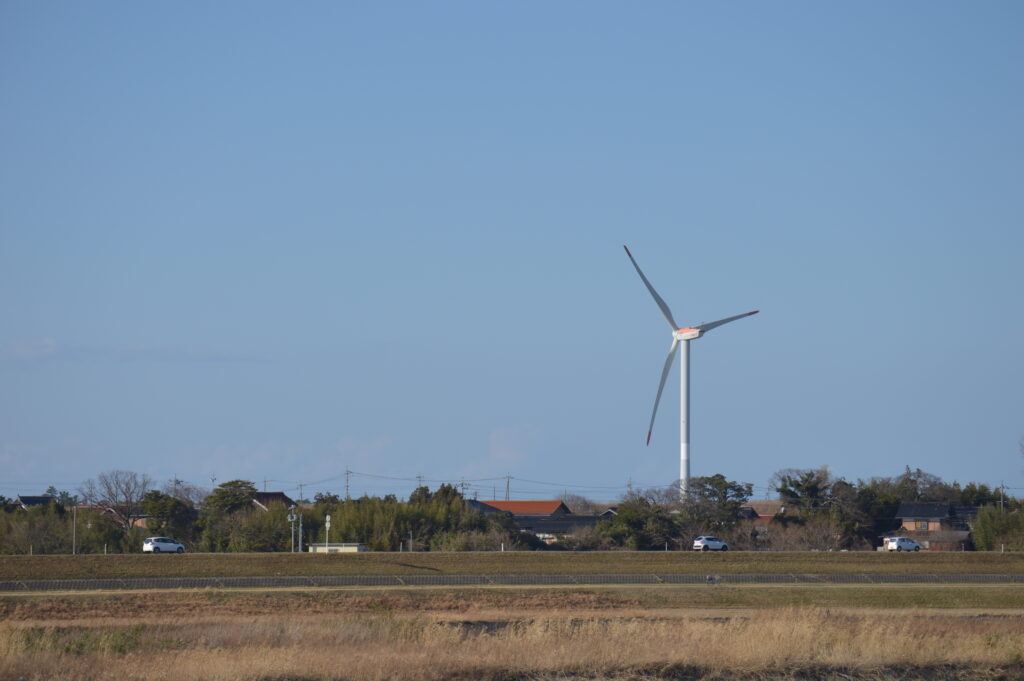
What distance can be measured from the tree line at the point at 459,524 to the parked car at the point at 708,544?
2920 mm

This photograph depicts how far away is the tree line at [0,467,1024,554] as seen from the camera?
76.1 metres

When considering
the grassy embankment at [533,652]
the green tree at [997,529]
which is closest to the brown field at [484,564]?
the green tree at [997,529]

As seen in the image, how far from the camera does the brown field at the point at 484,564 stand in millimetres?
53250

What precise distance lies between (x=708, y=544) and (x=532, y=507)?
44281mm

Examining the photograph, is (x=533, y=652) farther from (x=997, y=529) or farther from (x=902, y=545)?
(x=997, y=529)

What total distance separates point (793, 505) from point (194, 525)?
151ft

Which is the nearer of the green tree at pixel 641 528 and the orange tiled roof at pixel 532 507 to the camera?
the green tree at pixel 641 528

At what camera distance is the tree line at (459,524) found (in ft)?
250

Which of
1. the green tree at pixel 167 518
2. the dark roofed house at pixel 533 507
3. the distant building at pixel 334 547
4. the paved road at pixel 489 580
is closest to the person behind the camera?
the paved road at pixel 489 580

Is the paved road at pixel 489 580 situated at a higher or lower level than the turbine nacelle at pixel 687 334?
lower

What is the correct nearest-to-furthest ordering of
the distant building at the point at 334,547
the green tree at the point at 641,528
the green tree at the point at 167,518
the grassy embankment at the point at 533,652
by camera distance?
the grassy embankment at the point at 533,652 → the distant building at the point at 334,547 → the green tree at the point at 641,528 → the green tree at the point at 167,518

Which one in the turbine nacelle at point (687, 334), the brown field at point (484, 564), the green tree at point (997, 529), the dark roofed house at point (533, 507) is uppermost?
the turbine nacelle at point (687, 334)

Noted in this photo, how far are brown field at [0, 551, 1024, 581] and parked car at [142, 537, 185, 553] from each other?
16283 mm

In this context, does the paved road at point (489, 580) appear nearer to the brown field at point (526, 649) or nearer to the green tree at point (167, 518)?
the brown field at point (526, 649)
